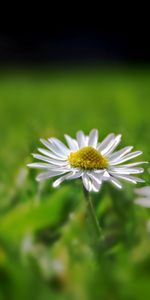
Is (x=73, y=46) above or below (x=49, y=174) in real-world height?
above


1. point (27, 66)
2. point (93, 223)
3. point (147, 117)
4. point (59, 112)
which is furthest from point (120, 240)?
point (27, 66)

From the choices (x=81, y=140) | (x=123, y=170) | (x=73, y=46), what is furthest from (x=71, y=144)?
(x=73, y=46)

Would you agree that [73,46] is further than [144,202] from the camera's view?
Yes

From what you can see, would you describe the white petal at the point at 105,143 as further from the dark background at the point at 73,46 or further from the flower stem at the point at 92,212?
the dark background at the point at 73,46

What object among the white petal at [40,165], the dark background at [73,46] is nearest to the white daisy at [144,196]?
the white petal at [40,165]

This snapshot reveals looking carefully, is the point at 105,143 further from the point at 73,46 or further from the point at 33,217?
the point at 73,46

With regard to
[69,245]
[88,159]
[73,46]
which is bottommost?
Result: [69,245]
